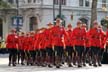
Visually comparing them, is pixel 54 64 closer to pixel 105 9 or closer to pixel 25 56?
pixel 25 56

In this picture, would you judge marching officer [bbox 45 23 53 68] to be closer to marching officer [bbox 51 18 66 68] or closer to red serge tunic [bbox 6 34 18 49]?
marching officer [bbox 51 18 66 68]

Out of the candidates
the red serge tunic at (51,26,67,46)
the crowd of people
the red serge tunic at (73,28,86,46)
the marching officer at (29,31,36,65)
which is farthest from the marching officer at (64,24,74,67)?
the marching officer at (29,31,36,65)

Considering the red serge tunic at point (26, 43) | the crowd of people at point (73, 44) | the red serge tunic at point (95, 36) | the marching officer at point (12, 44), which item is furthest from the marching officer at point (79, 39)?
the red serge tunic at point (26, 43)

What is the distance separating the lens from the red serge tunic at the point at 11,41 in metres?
25.3

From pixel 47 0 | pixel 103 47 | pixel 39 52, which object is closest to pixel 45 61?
pixel 39 52

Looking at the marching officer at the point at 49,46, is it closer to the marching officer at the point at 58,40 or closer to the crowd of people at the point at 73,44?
the crowd of people at the point at 73,44

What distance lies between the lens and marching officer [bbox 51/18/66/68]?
21.7m

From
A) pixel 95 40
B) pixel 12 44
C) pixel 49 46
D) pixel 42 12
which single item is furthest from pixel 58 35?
pixel 42 12

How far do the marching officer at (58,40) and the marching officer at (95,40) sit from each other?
58.0 inches

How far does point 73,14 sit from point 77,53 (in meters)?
44.4

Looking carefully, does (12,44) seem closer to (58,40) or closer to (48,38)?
(48,38)

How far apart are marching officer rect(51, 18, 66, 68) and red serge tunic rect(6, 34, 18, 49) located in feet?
12.7

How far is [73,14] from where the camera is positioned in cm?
6656

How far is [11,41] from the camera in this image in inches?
1005
